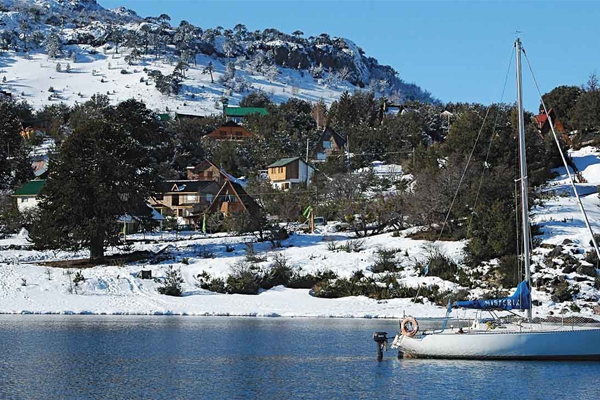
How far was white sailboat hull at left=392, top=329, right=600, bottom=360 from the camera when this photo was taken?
31031mm

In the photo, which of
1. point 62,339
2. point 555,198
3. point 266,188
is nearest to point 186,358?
point 62,339

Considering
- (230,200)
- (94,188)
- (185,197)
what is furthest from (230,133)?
(94,188)

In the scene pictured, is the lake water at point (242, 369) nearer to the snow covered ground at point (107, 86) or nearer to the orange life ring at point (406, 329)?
the orange life ring at point (406, 329)

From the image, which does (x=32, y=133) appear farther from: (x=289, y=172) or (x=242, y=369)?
(x=242, y=369)

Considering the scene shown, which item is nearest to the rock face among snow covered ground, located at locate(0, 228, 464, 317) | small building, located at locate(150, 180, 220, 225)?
snow covered ground, located at locate(0, 228, 464, 317)

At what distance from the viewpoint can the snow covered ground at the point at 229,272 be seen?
50197mm

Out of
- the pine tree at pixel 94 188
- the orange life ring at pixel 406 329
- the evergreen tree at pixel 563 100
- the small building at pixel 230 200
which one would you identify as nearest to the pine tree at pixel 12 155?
the small building at pixel 230 200

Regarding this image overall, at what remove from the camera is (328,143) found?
377ft

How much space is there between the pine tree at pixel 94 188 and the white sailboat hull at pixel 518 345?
110 ft

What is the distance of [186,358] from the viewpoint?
31.5 m

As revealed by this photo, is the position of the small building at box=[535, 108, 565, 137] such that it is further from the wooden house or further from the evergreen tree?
the wooden house

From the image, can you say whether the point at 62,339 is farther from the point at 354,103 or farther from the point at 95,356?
the point at 354,103

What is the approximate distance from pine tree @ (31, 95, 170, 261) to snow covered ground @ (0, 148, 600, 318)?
2.72 m

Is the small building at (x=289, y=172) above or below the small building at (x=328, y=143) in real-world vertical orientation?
below
